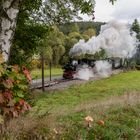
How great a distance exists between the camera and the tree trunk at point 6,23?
7.70 metres

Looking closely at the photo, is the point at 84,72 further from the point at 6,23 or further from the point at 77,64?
the point at 6,23

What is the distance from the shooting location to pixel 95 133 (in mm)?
8320

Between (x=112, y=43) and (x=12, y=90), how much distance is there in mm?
69847

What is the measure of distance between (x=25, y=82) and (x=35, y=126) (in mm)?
791

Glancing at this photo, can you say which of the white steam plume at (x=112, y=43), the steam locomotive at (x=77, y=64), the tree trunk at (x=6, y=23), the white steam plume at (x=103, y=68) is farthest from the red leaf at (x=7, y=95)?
the white steam plume at (x=112, y=43)

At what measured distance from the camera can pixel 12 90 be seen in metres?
7.18

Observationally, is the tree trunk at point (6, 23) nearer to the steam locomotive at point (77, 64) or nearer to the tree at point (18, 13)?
the tree at point (18, 13)

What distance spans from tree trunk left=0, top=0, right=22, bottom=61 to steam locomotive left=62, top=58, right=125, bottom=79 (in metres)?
45.7

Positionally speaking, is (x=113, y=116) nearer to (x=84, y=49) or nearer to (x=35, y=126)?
(x=35, y=126)

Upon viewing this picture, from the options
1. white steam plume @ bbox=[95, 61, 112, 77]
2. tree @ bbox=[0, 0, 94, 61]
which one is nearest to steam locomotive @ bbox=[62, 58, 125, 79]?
white steam plume @ bbox=[95, 61, 112, 77]

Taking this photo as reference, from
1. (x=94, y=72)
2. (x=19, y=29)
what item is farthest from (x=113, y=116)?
(x=94, y=72)

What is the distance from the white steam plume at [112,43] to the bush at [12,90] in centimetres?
5826

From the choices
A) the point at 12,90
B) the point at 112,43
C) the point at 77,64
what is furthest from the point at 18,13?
the point at 112,43

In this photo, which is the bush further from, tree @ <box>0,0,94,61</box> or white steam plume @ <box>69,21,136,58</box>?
white steam plume @ <box>69,21,136,58</box>
